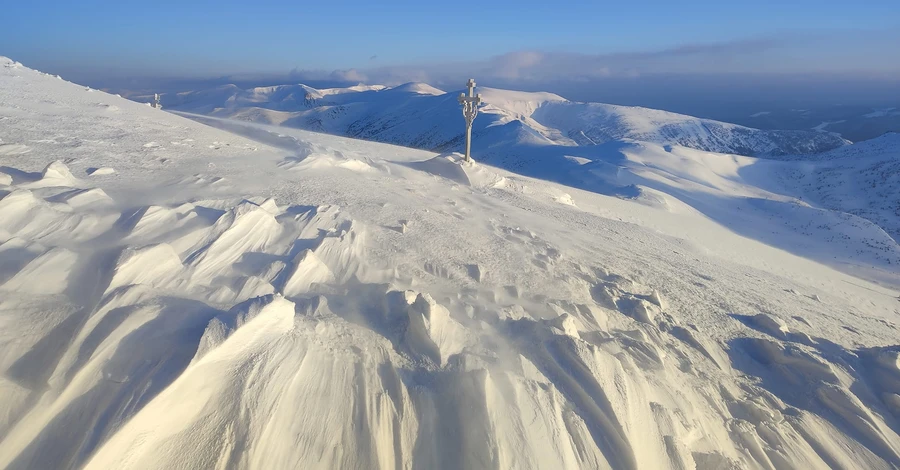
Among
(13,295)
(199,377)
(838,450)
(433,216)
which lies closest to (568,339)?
(838,450)

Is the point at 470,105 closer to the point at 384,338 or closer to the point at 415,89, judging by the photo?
the point at 384,338

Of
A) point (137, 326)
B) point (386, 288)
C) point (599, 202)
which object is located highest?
point (137, 326)

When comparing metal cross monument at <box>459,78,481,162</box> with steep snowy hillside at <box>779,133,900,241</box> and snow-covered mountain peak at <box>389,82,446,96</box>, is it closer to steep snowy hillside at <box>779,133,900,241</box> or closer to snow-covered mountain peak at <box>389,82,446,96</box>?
steep snowy hillside at <box>779,133,900,241</box>

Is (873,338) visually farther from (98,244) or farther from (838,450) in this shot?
(98,244)

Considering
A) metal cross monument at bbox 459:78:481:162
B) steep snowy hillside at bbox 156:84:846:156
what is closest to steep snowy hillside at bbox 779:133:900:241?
steep snowy hillside at bbox 156:84:846:156

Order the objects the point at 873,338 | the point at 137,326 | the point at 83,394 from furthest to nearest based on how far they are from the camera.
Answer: the point at 873,338 → the point at 137,326 → the point at 83,394

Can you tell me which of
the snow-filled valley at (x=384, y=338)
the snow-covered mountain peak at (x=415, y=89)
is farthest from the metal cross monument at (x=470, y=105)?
the snow-covered mountain peak at (x=415, y=89)

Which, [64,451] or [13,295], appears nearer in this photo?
[64,451]

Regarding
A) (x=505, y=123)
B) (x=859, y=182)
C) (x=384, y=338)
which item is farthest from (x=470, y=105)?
(x=505, y=123)
